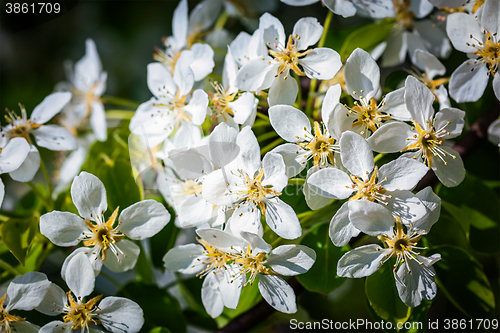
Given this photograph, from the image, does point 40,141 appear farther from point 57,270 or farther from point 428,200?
point 428,200

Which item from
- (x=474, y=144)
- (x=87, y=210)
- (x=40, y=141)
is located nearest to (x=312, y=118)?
(x=474, y=144)

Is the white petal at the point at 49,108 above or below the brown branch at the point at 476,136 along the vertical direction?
above

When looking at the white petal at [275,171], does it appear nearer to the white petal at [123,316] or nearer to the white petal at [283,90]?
the white petal at [283,90]

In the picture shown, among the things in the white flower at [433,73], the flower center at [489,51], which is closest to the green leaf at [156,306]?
the white flower at [433,73]

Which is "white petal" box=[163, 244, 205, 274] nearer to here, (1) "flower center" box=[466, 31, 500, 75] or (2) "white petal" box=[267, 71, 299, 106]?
(2) "white petal" box=[267, 71, 299, 106]

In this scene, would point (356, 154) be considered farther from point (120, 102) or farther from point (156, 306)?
point (120, 102)

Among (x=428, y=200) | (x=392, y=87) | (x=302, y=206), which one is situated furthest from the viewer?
(x=392, y=87)

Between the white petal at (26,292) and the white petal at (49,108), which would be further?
the white petal at (49,108)
